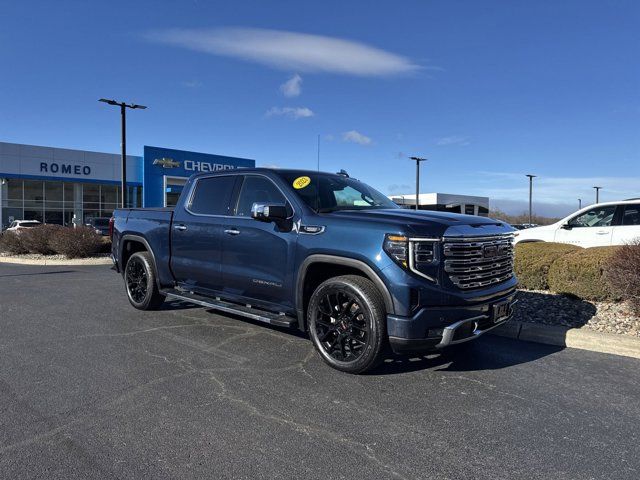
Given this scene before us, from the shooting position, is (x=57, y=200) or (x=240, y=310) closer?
(x=240, y=310)

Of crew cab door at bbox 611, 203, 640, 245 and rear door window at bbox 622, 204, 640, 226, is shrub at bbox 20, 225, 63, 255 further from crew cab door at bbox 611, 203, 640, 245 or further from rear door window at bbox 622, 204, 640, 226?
rear door window at bbox 622, 204, 640, 226

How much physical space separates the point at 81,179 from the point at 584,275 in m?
39.1

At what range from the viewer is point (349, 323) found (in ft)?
15.4

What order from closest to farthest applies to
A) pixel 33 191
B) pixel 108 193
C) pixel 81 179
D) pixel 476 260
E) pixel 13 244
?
pixel 476 260 < pixel 13 244 < pixel 33 191 < pixel 81 179 < pixel 108 193

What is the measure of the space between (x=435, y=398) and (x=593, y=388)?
59.2 inches

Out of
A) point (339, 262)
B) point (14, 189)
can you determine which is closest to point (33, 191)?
point (14, 189)

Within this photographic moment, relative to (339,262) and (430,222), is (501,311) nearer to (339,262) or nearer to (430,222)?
(430,222)

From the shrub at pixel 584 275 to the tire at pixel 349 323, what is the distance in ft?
13.4

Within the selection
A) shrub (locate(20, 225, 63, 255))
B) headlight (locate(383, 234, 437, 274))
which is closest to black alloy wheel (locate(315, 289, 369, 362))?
headlight (locate(383, 234, 437, 274))

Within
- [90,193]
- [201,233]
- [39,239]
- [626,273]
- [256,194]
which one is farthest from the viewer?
[90,193]

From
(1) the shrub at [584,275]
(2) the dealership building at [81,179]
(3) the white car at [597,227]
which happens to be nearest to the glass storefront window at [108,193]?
(2) the dealership building at [81,179]

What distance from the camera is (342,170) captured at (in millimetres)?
6754

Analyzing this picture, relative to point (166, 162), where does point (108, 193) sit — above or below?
below

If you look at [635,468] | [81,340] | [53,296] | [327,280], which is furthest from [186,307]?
[635,468]
